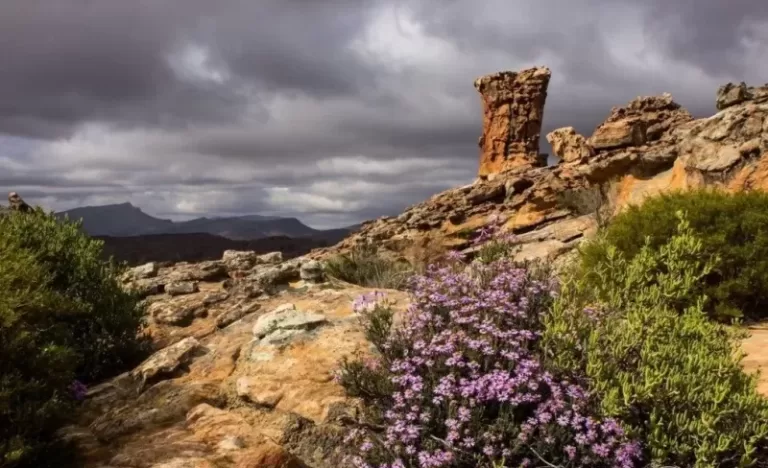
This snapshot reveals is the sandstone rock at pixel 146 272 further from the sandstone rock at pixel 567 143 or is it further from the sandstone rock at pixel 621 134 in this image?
the sandstone rock at pixel 567 143

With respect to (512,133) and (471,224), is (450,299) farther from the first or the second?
(512,133)

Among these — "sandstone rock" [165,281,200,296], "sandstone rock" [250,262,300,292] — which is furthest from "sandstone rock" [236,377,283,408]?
"sandstone rock" [165,281,200,296]

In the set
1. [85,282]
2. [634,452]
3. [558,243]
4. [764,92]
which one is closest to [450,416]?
[634,452]

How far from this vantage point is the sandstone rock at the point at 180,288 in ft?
45.1

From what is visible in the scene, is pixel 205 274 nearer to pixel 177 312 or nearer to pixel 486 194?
pixel 177 312

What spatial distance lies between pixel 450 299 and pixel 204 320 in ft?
20.0

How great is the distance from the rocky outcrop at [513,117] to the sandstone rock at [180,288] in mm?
42904

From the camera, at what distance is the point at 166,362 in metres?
8.15

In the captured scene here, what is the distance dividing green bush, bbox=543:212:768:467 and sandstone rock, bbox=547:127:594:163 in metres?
31.5

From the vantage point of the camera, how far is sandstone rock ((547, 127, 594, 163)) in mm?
37719

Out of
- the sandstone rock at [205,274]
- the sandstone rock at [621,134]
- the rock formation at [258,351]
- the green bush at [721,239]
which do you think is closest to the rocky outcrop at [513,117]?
the sandstone rock at [621,134]

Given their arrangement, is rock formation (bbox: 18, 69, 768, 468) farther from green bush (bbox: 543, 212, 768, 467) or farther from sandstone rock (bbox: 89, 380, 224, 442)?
green bush (bbox: 543, 212, 768, 467)

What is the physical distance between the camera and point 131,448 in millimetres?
6293

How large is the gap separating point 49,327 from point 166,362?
1408 mm
